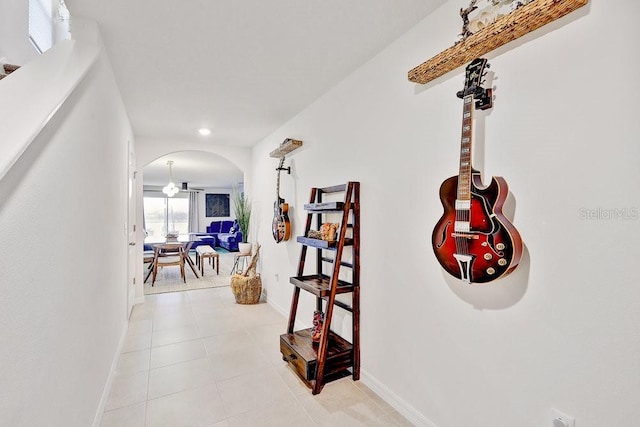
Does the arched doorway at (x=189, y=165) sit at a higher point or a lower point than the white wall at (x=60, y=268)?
higher

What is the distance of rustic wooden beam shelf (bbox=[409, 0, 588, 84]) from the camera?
3.62 feet

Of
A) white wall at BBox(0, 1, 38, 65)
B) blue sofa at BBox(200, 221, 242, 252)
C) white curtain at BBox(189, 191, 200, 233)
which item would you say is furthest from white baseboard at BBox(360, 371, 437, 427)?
white curtain at BBox(189, 191, 200, 233)

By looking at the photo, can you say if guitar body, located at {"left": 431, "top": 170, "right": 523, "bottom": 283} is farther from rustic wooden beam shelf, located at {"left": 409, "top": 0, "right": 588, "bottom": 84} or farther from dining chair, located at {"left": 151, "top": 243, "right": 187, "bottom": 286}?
dining chair, located at {"left": 151, "top": 243, "right": 187, "bottom": 286}

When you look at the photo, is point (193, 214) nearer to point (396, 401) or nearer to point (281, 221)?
point (281, 221)

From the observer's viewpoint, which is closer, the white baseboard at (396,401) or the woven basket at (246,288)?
the white baseboard at (396,401)

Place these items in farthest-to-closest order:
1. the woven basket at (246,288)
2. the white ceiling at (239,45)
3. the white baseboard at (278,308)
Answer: the woven basket at (246,288) → the white baseboard at (278,308) → the white ceiling at (239,45)

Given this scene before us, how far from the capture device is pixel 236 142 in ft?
15.3

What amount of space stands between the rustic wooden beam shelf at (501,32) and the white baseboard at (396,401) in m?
1.89

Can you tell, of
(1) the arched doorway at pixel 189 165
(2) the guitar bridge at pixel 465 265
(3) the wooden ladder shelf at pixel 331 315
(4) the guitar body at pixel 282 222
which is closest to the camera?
(2) the guitar bridge at pixel 465 265

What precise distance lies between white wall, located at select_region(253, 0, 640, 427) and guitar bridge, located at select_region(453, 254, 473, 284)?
4.7 inches

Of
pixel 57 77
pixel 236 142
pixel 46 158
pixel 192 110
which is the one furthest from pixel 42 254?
pixel 236 142

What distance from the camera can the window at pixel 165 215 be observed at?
38.0 ft

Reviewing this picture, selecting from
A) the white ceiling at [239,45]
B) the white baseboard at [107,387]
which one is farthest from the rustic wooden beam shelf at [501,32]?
the white baseboard at [107,387]

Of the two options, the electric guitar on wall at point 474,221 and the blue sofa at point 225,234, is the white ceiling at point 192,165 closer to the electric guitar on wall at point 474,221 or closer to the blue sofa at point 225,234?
the blue sofa at point 225,234
